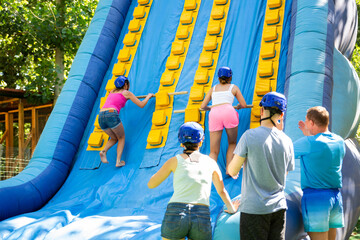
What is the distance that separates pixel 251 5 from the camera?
566 centimetres

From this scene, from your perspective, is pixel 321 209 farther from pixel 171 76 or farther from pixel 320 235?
pixel 171 76

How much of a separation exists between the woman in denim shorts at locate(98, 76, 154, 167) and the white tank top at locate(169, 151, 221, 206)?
95.8 inches

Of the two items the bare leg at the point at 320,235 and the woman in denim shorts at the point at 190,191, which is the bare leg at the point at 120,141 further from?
the bare leg at the point at 320,235

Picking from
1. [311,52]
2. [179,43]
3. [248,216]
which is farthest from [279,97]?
[179,43]

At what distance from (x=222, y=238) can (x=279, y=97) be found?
970 mm

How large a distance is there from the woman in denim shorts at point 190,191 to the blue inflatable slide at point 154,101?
33 cm

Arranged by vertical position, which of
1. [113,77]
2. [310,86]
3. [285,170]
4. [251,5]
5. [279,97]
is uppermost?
[251,5]

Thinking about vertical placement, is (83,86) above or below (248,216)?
above

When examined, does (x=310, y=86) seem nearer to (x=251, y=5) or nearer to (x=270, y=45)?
(x=270, y=45)

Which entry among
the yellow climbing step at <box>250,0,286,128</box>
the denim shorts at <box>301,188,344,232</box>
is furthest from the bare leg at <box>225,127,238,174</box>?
the denim shorts at <box>301,188,344,232</box>

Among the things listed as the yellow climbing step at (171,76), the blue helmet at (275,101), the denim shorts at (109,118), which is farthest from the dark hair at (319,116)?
the denim shorts at (109,118)

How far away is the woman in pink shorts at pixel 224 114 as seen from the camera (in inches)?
170

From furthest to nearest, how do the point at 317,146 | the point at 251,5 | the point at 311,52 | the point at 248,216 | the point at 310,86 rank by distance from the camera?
the point at 251,5 → the point at 311,52 → the point at 310,86 → the point at 317,146 → the point at 248,216

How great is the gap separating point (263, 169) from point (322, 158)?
549mm
